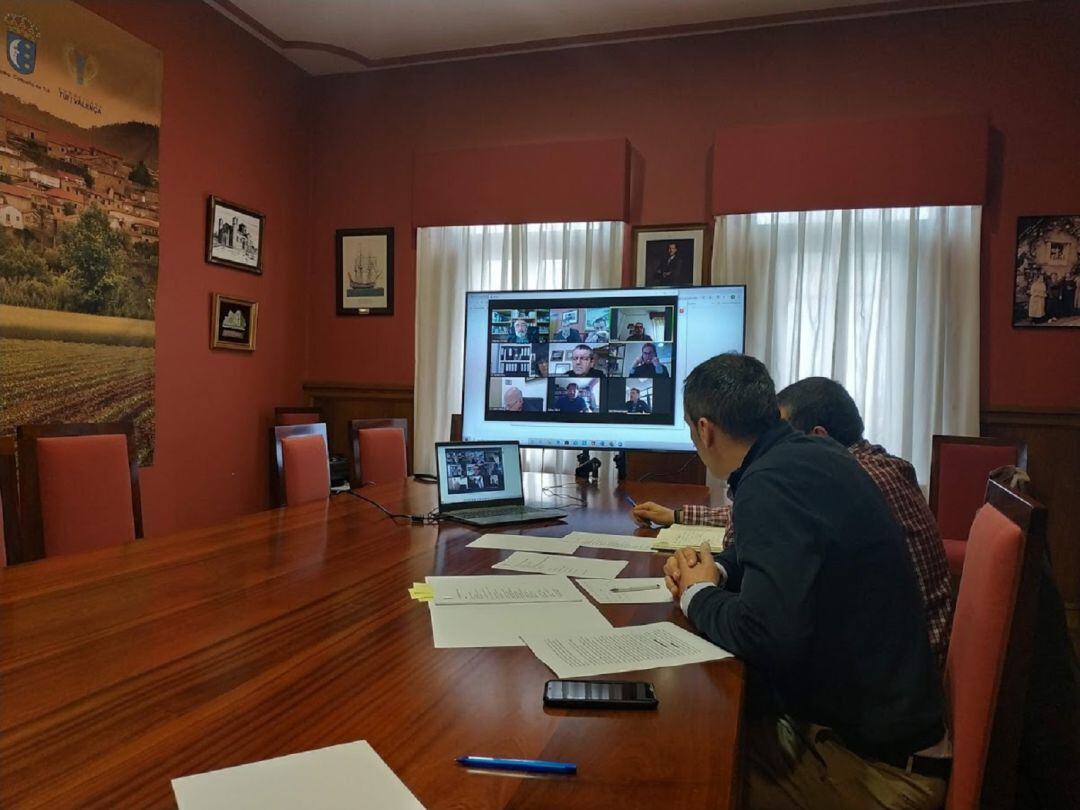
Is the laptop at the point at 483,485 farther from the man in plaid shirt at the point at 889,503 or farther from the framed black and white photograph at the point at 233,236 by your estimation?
the framed black and white photograph at the point at 233,236

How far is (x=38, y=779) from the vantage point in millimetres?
623

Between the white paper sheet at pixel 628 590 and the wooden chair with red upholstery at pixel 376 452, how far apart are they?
1.56 meters

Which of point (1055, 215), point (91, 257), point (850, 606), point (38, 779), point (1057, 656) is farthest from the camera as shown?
point (1055, 215)

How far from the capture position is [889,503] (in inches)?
57.9

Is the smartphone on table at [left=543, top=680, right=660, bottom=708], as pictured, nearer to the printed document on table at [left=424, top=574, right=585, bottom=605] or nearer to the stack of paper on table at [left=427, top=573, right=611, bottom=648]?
the stack of paper on table at [left=427, top=573, right=611, bottom=648]

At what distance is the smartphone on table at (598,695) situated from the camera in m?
0.80

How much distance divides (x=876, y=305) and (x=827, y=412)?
6.13 feet

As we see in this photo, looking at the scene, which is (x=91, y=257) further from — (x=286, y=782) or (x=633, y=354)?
(x=286, y=782)

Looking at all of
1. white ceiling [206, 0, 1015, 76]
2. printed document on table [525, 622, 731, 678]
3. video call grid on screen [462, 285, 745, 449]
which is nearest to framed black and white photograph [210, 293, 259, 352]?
white ceiling [206, 0, 1015, 76]

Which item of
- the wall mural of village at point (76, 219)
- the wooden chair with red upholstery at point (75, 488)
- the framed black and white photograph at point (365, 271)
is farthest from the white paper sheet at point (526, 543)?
the framed black and white photograph at point (365, 271)

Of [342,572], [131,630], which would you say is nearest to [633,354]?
[342,572]

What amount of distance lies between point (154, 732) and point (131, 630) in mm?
329

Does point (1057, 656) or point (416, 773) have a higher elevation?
point (416, 773)

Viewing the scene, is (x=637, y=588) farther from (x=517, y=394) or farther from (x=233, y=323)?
(x=233, y=323)
